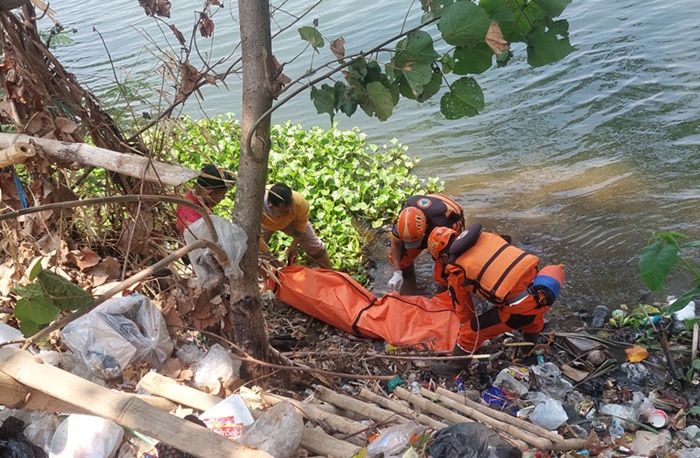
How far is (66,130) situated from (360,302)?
7.64 ft

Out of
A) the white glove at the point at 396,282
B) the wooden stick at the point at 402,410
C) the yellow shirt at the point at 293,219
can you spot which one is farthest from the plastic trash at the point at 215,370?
the white glove at the point at 396,282

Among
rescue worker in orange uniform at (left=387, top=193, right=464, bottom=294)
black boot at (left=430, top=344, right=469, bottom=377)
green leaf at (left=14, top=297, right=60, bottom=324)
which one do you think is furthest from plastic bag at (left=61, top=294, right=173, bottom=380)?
rescue worker in orange uniform at (left=387, top=193, right=464, bottom=294)

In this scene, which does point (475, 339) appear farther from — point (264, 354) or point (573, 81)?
point (573, 81)

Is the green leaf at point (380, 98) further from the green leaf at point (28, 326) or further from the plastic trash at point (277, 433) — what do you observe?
the green leaf at point (28, 326)

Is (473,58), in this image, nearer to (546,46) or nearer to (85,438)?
(546,46)

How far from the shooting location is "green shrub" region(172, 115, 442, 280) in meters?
5.37

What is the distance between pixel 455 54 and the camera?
1818 mm

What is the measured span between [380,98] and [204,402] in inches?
55.4

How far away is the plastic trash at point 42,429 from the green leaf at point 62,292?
804 millimetres

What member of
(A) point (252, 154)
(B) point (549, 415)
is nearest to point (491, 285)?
(B) point (549, 415)

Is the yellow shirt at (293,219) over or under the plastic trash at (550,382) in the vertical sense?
over

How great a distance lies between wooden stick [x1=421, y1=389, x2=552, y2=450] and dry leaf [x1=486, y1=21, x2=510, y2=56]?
5.60 feet

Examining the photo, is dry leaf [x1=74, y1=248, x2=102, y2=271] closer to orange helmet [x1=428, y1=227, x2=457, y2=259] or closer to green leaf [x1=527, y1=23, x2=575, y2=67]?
orange helmet [x1=428, y1=227, x2=457, y2=259]

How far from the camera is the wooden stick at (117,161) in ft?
7.32
